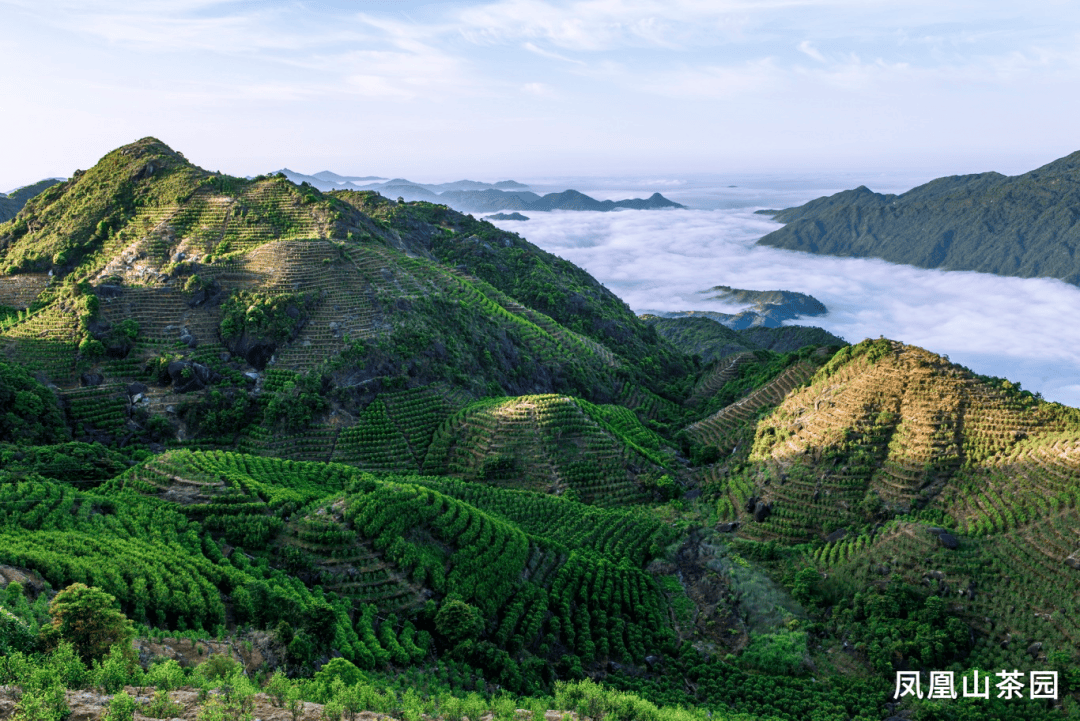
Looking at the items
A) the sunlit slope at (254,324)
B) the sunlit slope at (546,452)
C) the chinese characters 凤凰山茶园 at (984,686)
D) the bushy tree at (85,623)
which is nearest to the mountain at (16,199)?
the sunlit slope at (254,324)

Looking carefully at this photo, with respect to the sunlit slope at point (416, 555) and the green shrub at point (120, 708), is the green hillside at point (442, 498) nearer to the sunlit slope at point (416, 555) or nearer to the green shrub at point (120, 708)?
the sunlit slope at point (416, 555)

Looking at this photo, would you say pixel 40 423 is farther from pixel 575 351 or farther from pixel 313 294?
pixel 575 351

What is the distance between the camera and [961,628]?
1246 inches

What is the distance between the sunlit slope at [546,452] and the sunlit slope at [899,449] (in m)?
7.66

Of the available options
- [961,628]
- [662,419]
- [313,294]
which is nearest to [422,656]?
[961,628]

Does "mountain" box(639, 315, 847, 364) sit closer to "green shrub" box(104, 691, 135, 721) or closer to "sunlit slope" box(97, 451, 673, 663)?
"sunlit slope" box(97, 451, 673, 663)

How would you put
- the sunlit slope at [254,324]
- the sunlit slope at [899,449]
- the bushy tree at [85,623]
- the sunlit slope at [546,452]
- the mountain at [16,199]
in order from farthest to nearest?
1. the mountain at [16,199]
2. the sunlit slope at [254,324]
3. the sunlit slope at [546,452]
4. the sunlit slope at [899,449]
5. the bushy tree at [85,623]

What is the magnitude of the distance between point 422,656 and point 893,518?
29.1 m

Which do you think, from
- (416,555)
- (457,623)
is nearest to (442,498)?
(416,555)

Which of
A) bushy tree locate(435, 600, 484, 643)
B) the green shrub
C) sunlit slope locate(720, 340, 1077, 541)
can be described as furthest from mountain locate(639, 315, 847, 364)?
the green shrub

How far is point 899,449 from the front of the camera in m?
41.9

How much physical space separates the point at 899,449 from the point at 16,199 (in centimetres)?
16098

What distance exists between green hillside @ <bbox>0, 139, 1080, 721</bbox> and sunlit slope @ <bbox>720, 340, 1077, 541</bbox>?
0.19m

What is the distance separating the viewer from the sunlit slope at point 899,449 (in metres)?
38.4
